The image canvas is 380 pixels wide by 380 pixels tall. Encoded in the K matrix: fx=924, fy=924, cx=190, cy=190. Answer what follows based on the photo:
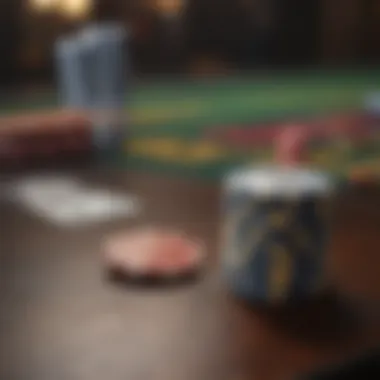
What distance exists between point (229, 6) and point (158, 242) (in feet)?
3.95

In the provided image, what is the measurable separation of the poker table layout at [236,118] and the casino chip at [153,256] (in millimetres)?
404

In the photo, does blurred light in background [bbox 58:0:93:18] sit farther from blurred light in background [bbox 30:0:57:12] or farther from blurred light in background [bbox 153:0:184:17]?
blurred light in background [bbox 153:0:184:17]

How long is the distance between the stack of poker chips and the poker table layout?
3cm

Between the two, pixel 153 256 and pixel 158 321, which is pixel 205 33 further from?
pixel 158 321

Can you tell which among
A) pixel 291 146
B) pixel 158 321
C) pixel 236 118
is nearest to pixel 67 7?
pixel 236 118

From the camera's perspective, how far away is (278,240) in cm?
72

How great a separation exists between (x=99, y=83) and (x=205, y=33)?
48 centimetres

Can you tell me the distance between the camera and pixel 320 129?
1.49m

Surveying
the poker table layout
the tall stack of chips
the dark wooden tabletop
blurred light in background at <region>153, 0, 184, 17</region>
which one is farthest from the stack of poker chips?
the tall stack of chips

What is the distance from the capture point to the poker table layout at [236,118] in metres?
1.35

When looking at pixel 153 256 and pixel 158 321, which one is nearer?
pixel 158 321

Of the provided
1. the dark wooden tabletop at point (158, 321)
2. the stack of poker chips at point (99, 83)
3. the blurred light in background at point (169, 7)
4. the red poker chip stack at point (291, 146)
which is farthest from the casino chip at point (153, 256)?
the blurred light in background at point (169, 7)

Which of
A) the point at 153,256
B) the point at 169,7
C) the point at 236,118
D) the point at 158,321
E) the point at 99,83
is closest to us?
the point at 158,321

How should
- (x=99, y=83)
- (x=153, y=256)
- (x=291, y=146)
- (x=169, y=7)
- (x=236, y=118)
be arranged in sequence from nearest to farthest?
(x=153, y=256) → (x=291, y=146) → (x=99, y=83) → (x=236, y=118) → (x=169, y=7)
